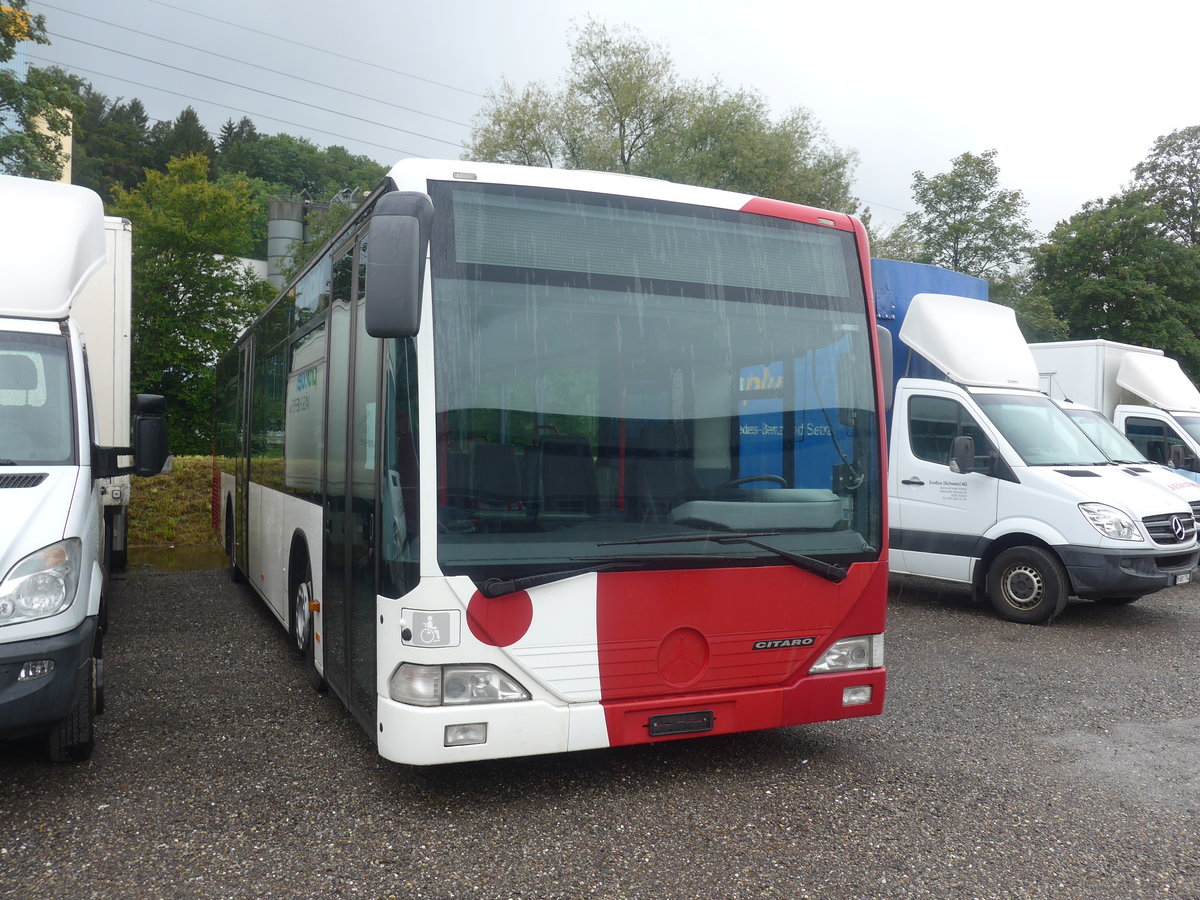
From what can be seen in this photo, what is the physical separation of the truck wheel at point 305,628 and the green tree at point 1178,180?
124 ft

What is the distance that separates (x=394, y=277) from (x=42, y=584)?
199 cm

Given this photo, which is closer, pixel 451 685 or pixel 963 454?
pixel 451 685

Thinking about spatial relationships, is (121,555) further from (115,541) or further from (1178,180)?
(1178,180)

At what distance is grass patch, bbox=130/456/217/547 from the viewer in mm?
15250

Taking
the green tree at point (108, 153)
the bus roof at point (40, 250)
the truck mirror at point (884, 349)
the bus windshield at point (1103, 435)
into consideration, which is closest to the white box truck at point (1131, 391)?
the bus windshield at point (1103, 435)

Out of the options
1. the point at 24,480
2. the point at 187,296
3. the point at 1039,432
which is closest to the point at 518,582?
the point at 24,480

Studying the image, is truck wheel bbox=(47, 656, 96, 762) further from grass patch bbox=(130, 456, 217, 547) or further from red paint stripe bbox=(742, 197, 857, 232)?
grass patch bbox=(130, 456, 217, 547)

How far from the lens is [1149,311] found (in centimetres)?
3278

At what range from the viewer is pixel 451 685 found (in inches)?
161

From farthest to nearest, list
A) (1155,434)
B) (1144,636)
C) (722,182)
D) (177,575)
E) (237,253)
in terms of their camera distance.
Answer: (722,182), (237,253), (1155,434), (177,575), (1144,636)

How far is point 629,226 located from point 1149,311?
3346cm

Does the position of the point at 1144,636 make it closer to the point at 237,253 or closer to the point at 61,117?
the point at 61,117

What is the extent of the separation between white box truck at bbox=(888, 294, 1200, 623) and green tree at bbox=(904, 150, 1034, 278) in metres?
27.3

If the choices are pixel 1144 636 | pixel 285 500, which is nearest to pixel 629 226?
A: pixel 285 500
